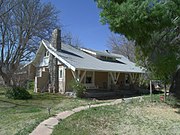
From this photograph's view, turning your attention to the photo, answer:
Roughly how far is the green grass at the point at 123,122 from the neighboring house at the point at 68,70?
347 inches

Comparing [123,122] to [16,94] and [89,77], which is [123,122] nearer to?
[16,94]

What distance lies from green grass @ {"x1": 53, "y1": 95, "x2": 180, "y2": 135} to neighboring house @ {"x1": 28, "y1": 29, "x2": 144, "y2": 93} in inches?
347

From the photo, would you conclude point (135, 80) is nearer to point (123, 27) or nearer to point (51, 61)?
point (51, 61)

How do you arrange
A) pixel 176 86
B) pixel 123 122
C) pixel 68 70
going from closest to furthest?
pixel 123 122, pixel 176 86, pixel 68 70

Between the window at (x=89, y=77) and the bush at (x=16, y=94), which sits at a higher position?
the window at (x=89, y=77)

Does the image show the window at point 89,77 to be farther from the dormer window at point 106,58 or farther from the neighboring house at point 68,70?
the dormer window at point 106,58

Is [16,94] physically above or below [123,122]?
above

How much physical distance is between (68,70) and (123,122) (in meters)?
13.3

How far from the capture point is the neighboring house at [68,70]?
21688mm

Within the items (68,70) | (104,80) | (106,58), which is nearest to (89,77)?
(104,80)

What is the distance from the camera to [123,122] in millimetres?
9867

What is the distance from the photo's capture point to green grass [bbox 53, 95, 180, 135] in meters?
8.55

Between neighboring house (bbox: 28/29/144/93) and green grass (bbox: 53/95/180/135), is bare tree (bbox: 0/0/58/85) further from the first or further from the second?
green grass (bbox: 53/95/180/135)

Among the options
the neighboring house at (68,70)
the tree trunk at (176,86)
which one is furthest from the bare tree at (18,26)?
the tree trunk at (176,86)
